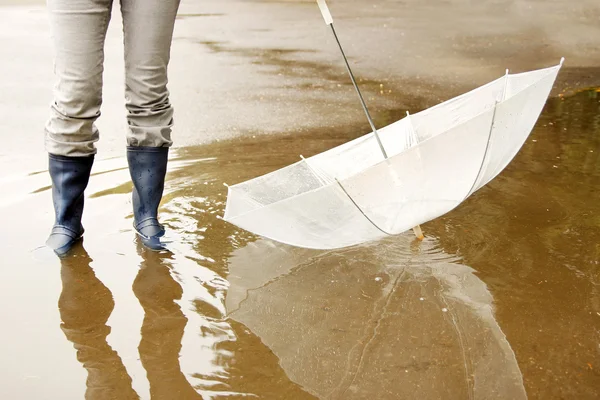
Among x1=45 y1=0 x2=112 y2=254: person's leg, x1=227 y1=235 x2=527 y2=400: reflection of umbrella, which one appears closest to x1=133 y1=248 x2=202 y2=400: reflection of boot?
x1=227 y1=235 x2=527 y2=400: reflection of umbrella

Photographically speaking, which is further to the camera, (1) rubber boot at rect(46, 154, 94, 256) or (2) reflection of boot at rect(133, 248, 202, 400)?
(1) rubber boot at rect(46, 154, 94, 256)

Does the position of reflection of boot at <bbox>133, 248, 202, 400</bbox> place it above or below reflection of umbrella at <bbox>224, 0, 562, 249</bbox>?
below

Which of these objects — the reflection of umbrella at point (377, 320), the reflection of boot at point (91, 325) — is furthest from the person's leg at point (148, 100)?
the reflection of umbrella at point (377, 320)

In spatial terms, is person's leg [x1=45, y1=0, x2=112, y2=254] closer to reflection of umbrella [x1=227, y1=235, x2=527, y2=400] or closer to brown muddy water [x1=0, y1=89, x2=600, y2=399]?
brown muddy water [x1=0, y1=89, x2=600, y2=399]

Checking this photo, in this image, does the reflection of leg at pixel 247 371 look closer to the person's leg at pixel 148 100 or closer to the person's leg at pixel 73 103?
the person's leg at pixel 148 100

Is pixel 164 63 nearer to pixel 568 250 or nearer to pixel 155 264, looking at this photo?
pixel 155 264

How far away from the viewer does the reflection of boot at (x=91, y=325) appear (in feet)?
7.46

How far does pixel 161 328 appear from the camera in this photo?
2611 mm

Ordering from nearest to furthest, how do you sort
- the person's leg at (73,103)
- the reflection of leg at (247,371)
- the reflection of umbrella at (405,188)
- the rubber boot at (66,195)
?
the reflection of leg at (247,371) → the reflection of umbrella at (405,188) → the person's leg at (73,103) → the rubber boot at (66,195)

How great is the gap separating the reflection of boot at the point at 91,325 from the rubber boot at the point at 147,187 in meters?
0.26

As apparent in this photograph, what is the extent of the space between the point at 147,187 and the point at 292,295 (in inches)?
32.0

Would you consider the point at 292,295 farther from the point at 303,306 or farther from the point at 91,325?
the point at 91,325

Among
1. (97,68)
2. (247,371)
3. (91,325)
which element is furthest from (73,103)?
(247,371)

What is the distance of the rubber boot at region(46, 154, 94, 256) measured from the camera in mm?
3164
